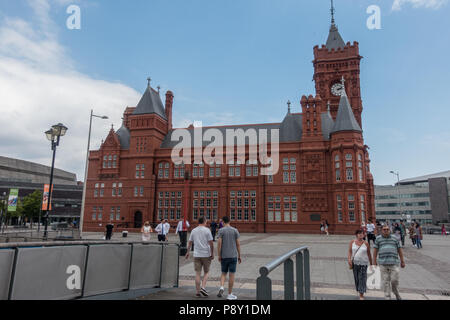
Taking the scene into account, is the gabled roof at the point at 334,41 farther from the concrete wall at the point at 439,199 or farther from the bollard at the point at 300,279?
the bollard at the point at 300,279

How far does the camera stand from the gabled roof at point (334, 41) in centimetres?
5744

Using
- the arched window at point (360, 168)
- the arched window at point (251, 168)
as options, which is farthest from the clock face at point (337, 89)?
the arched window at point (251, 168)

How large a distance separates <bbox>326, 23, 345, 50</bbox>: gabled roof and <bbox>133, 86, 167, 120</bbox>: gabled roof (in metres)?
33.7

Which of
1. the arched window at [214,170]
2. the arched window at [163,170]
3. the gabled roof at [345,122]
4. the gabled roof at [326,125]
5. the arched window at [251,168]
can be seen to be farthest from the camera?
the arched window at [163,170]

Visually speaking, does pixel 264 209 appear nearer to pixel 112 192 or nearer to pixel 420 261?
pixel 112 192

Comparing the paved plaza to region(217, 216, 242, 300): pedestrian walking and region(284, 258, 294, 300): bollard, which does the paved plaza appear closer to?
region(217, 216, 242, 300): pedestrian walking

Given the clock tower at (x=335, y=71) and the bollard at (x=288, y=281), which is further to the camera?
the clock tower at (x=335, y=71)

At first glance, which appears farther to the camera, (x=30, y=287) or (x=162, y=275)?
(x=162, y=275)

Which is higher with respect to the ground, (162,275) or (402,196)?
(402,196)

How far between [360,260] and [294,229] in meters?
35.0

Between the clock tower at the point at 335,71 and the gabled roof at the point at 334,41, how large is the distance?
1.07 meters

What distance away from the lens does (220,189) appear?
152 ft
